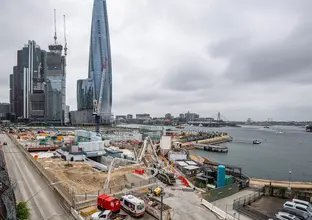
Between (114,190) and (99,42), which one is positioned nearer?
(114,190)

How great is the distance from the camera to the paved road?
14.2 metres

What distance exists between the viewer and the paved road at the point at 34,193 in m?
14.2

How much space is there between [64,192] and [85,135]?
34.8m

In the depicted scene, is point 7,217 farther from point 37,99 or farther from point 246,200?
point 37,99

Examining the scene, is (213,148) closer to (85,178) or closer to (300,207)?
(85,178)

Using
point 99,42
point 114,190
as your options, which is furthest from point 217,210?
point 99,42

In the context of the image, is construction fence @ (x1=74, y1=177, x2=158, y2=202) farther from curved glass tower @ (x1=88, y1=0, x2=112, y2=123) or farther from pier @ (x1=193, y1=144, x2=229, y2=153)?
curved glass tower @ (x1=88, y1=0, x2=112, y2=123)

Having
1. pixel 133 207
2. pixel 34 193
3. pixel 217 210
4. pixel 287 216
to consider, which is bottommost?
pixel 217 210

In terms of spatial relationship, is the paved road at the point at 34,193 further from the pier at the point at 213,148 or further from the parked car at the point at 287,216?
the pier at the point at 213,148

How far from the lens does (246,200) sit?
1786cm

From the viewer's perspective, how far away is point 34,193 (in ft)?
58.4

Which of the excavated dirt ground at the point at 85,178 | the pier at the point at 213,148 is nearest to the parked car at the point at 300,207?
the excavated dirt ground at the point at 85,178

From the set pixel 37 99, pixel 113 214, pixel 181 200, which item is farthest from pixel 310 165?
pixel 37 99

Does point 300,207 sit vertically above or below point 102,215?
below
